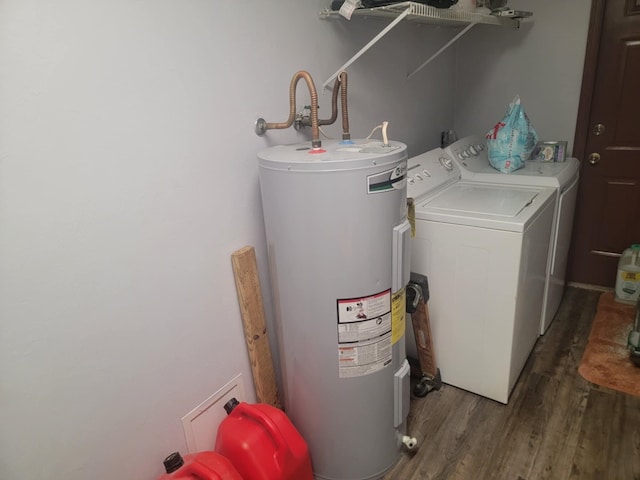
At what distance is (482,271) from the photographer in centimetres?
181

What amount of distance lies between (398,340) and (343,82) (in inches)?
35.8

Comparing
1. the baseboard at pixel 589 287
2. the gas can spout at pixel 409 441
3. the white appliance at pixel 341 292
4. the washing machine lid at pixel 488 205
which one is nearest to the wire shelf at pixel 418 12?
the white appliance at pixel 341 292

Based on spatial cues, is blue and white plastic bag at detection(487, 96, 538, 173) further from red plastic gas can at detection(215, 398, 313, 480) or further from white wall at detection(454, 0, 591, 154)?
red plastic gas can at detection(215, 398, 313, 480)

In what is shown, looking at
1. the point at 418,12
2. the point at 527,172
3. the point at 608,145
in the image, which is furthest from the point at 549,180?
the point at 418,12

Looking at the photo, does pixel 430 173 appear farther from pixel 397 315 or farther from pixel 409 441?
pixel 409 441

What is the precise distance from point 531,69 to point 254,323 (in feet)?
8.21

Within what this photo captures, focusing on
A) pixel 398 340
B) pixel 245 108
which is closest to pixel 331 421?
pixel 398 340

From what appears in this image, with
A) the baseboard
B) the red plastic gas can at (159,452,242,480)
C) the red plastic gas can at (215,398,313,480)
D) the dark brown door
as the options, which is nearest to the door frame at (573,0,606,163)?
the dark brown door

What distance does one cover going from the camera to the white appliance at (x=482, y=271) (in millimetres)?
1760

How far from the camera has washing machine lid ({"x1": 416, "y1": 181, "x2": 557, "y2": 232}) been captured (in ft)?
5.71

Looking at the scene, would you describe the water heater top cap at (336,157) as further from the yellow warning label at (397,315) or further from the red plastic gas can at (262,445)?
the red plastic gas can at (262,445)

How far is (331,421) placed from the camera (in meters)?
1.48

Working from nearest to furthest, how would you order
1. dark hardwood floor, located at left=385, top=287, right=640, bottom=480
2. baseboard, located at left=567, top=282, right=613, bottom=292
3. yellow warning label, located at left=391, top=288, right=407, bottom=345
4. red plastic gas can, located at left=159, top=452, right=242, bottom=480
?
red plastic gas can, located at left=159, top=452, right=242, bottom=480 → yellow warning label, located at left=391, top=288, right=407, bottom=345 → dark hardwood floor, located at left=385, top=287, right=640, bottom=480 → baseboard, located at left=567, top=282, right=613, bottom=292

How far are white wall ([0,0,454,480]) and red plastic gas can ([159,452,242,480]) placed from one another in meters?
0.11
